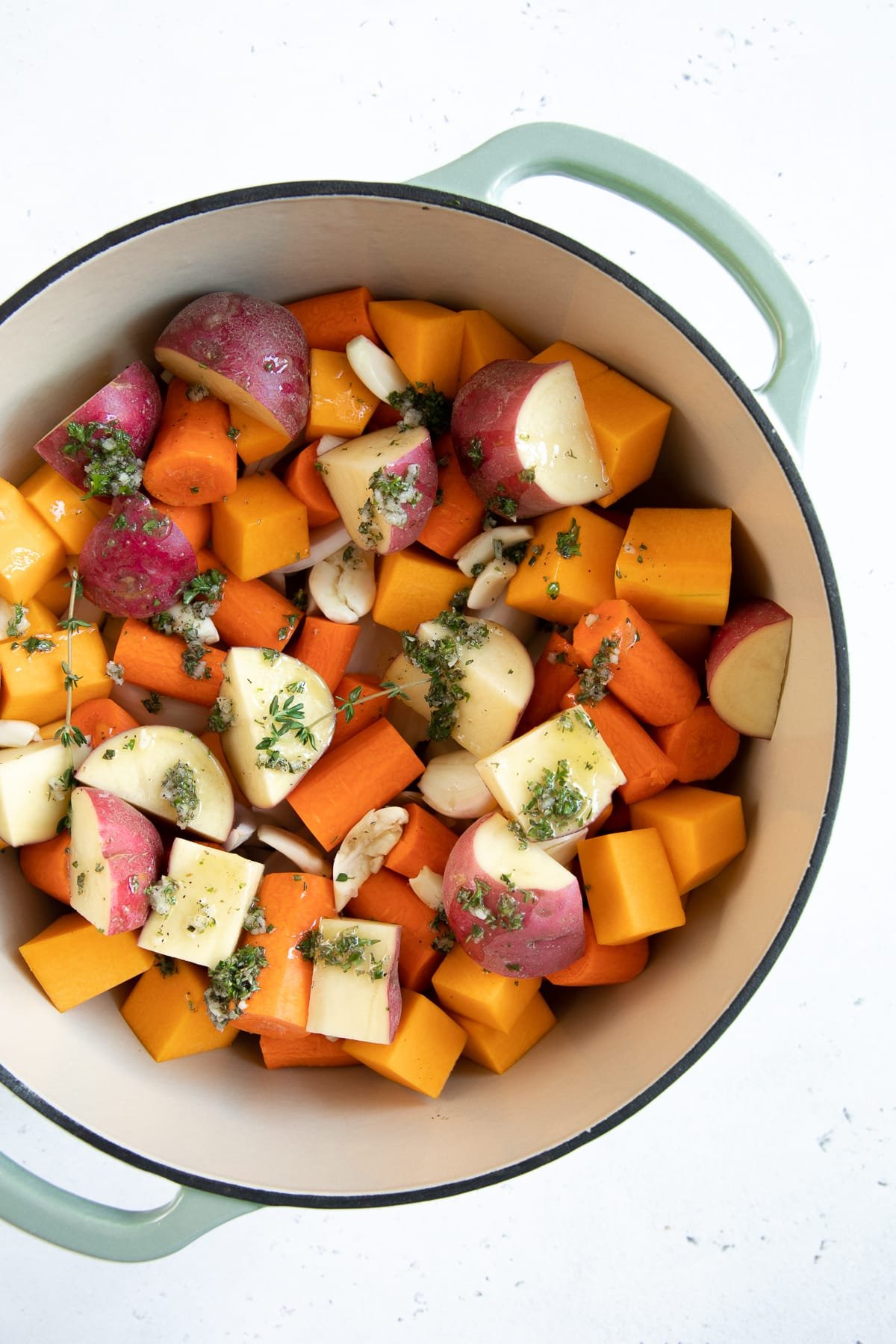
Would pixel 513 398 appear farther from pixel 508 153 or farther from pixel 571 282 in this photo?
Answer: pixel 508 153

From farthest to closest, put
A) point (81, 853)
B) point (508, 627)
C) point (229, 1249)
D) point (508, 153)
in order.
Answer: point (229, 1249) < point (508, 627) < point (81, 853) < point (508, 153)

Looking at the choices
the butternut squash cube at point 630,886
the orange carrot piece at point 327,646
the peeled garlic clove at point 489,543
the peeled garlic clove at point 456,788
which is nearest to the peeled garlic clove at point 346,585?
the orange carrot piece at point 327,646

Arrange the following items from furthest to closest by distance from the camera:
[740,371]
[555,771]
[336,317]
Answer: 1. [740,371]
2. [336,317]
3. [555,771]

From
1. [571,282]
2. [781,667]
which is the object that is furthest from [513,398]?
[781,667]

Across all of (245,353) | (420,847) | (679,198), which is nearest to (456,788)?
(420,847)

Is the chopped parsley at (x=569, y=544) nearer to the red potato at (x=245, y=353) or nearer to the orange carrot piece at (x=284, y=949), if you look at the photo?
the red potato at (x=245, y=353)

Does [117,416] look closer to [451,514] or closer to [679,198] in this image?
[451,514]

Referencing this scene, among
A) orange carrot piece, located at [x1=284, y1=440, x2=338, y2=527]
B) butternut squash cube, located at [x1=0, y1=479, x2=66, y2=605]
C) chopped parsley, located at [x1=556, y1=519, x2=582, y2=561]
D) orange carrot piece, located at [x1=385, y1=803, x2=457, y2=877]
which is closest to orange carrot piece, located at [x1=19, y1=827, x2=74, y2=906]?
butternut squash cube, located at [x1=0, y1=479, x2=66, y2=605]
